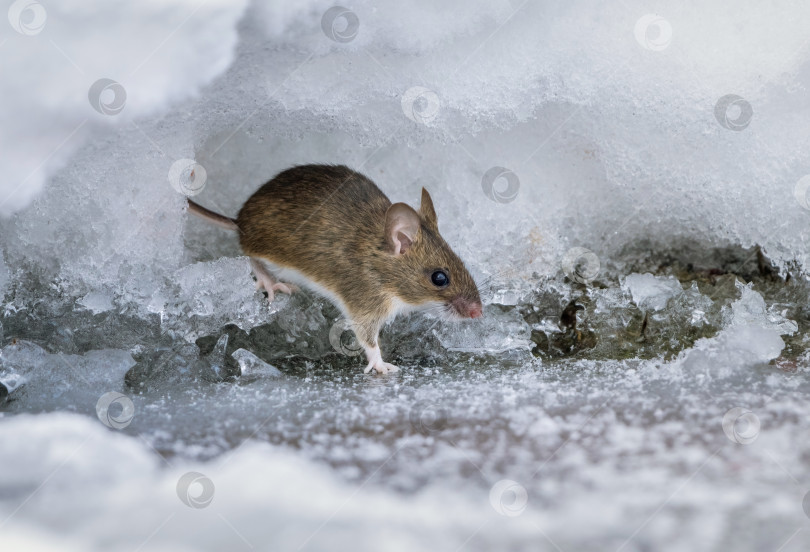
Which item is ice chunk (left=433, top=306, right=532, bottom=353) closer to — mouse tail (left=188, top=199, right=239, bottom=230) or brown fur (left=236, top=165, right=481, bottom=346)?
brown fur (left=236, top=165, right=481, bottom=346)

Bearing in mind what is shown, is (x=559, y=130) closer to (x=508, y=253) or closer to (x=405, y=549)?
(x=508, y=253)

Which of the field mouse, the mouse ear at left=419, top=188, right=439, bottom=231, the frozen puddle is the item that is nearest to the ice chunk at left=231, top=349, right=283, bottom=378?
the frozen puddle

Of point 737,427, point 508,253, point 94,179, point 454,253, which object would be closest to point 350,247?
point 454,253

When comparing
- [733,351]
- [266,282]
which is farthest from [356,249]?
[733,351]

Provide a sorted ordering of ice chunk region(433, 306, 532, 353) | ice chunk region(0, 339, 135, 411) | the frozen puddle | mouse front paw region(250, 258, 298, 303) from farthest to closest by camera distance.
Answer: mouse front paw region(250, 258, 298, 303) → ice chunk region(433, 306, 532, 353) → ice chunk region(0, 339, 135, 411) → the frozen puddle

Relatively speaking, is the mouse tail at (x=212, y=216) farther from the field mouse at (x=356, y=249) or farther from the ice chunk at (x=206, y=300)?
the ice chunk at (x=206, y=300)

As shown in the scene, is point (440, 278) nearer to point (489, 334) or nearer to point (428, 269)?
point (428, 269)
